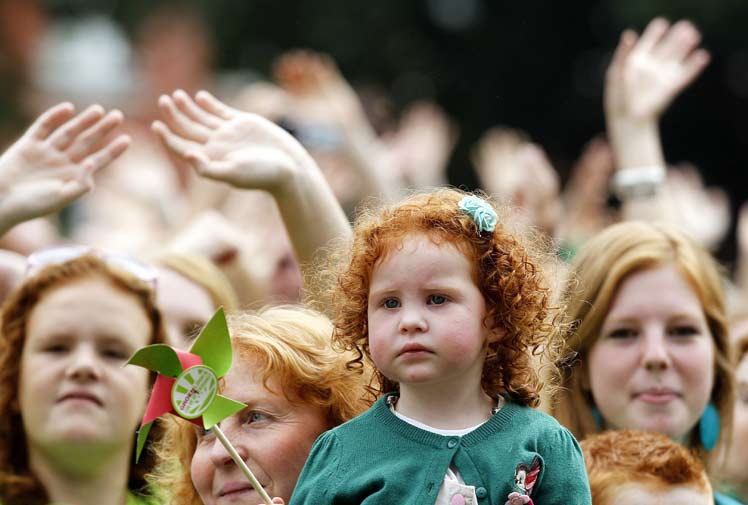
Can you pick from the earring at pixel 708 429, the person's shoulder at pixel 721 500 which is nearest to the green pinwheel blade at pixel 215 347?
the person's shoulder at pixel 721 500

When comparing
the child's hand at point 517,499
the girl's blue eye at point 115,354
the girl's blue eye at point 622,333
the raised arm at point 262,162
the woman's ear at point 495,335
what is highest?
the raised arm at point 262,162

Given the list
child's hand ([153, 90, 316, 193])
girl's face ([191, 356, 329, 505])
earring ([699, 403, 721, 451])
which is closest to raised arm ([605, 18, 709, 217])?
earring ([699, 403, 721, 451])

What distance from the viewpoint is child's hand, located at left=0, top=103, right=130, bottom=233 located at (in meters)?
4.87

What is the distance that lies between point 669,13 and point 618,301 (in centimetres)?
1023

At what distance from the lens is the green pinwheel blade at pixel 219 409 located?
3.81 metres

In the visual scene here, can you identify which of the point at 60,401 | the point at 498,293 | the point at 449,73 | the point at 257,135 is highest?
the point at 449,73

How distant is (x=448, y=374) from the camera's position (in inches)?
148

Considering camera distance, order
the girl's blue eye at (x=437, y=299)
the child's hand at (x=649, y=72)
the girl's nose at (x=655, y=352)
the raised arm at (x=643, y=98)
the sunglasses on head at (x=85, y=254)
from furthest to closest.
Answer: the child's hand at (x=649, y=72) < the raised arm at (x=643, y=98) < the girl's nose at (x=655, y=352) < the sunglasses on head at (x=85, y=254) < the girl's blue eye at (x=437, y=299)

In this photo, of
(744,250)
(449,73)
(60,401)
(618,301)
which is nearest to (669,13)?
(449,73)

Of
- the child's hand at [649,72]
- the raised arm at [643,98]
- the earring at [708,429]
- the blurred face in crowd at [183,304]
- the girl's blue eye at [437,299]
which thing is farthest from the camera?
the child's hand at [649,72]

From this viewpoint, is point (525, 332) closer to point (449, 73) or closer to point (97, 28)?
point (449, 73)

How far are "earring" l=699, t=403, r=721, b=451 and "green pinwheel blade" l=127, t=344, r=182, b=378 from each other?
2187 millimetres

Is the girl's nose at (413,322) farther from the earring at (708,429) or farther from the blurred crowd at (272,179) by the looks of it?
the earring at (708,429)

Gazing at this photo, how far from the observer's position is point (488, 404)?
12.8ft
